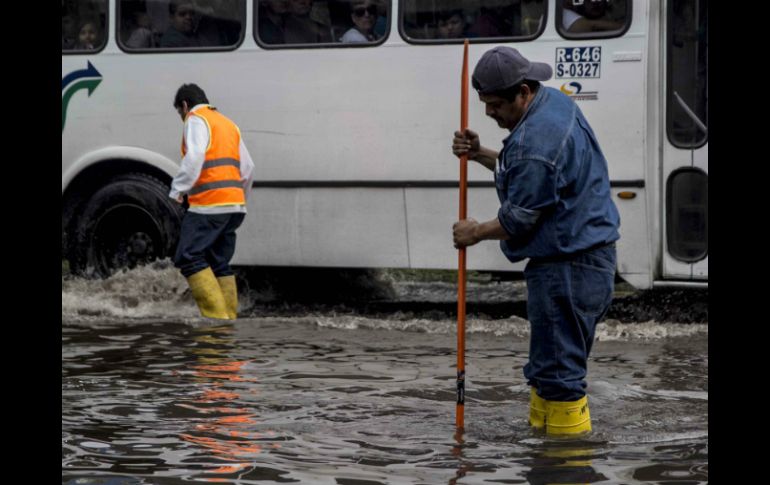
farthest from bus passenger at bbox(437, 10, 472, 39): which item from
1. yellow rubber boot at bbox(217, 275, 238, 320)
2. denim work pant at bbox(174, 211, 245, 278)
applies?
yellow rubber boot at bbox(217, 275, 238, 320)

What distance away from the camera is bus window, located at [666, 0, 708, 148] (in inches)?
429

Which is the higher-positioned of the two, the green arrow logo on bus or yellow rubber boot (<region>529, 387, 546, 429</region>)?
the green arrow logo on bus

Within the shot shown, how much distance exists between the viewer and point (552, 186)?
6.25 meters

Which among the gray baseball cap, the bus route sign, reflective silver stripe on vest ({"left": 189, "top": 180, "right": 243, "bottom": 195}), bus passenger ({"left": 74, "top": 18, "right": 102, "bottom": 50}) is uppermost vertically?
bus passenger ({"left": 74, "top": 18, "right": 102, "bottom": 50})

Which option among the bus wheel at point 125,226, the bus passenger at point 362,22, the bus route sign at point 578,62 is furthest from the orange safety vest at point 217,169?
the bus route sign at point 578,62

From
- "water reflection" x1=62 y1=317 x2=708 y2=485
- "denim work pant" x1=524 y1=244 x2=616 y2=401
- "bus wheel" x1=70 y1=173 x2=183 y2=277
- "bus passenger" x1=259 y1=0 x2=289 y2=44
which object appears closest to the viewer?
"water reflection" x1=62 y1=317 x2=708 y2=485

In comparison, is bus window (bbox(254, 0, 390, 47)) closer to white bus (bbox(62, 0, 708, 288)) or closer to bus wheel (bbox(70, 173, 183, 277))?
white bus (bbox(62, 0, 708, 288))

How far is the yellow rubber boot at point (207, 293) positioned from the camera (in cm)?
1142

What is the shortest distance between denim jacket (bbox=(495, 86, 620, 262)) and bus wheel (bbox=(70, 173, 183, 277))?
6368 mm

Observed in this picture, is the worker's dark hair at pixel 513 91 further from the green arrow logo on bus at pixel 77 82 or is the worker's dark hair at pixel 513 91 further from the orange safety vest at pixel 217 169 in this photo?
the green arrow logo on bus at pixel 77 82
